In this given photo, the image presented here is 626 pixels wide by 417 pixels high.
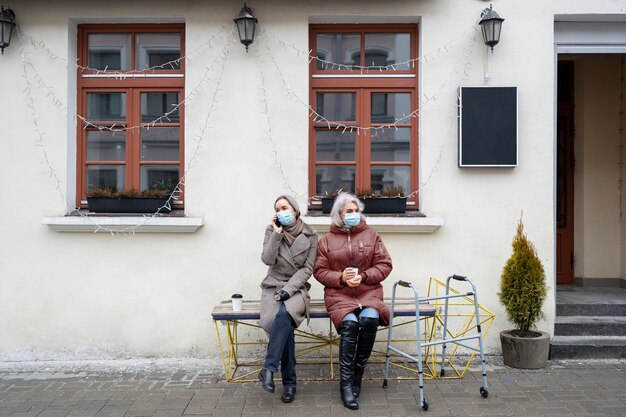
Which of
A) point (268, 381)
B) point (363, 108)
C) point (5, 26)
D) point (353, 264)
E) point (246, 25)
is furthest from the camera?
point (363, 108)

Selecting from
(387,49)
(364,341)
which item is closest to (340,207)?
(364,341)

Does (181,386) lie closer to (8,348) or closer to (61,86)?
(8,348)

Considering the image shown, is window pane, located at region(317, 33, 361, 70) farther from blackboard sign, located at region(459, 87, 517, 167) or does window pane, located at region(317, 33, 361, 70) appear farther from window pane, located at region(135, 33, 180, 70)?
window pane, located at region(135, 33, 180, 70)

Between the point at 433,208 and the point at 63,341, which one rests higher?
the point at 433,208

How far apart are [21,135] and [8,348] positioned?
2281 mm

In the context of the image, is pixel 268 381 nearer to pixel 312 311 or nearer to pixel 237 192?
pixel 312 311

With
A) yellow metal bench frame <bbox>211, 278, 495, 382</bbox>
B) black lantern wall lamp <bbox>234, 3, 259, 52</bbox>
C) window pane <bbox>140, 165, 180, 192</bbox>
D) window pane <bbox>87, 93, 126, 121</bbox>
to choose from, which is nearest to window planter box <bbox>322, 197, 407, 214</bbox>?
yellow metal bench frame <bbox>211, 278, 495, 382</bbox>

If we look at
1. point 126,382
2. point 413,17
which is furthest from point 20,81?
point 413,17

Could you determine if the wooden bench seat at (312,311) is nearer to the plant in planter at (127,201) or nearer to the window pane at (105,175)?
the plant in planter at (127,201)

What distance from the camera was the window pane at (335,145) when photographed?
639cm

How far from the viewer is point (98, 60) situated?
6426 mm

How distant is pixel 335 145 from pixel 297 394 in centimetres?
274

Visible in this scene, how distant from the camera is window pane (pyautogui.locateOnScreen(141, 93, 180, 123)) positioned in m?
6.36

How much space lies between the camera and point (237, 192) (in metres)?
6.09
